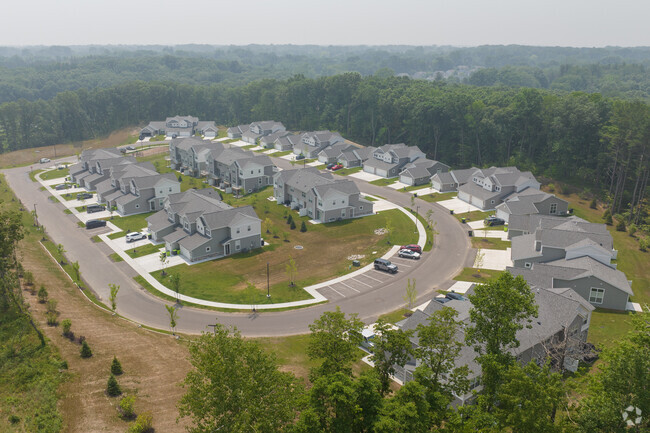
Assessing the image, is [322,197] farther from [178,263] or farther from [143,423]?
[143,423]

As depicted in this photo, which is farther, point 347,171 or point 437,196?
point 347,171

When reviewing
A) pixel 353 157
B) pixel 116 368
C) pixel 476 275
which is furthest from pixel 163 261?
pixel 353 157

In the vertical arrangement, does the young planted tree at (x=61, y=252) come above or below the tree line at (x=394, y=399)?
below

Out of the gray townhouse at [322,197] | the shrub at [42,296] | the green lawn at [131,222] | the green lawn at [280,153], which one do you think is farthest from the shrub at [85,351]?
the green lawn at [280,153]

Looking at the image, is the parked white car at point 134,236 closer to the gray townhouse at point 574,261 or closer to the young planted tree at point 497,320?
the gray townhouse at point 574,261

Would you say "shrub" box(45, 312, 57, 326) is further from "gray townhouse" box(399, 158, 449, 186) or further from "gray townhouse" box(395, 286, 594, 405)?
"gray townhouse" box(399, 158, 449, 186)

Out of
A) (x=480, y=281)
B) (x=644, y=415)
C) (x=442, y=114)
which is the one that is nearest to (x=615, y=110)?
(x=442, y=114)

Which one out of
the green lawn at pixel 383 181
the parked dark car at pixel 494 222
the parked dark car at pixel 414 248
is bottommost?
the parked dark car at pixel 414 248
